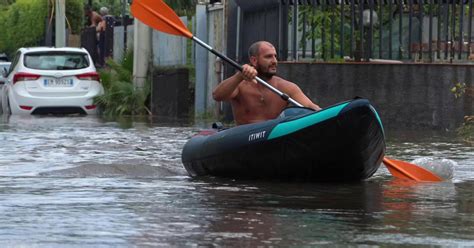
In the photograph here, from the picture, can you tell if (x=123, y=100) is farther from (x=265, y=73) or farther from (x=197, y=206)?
(x=197, y=206)

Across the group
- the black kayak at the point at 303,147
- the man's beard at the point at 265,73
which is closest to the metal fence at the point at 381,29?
the man's beard at the point at 265,73

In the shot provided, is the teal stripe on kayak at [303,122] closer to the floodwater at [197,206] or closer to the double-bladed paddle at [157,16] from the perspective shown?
the floodwater at [197,206]

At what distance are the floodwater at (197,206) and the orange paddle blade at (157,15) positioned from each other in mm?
1268

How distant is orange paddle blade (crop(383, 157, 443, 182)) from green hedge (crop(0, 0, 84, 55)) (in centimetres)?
3227

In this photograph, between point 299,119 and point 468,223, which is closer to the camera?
point 468,223

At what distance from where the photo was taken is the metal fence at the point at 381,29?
18.3 metres

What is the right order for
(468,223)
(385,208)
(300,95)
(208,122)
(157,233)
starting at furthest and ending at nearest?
(208,122), (300,95), (385,208), (468,223), (157,233)

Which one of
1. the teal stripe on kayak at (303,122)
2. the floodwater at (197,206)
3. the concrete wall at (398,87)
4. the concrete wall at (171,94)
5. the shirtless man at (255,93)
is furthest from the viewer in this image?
the concrete wall at (171,94)

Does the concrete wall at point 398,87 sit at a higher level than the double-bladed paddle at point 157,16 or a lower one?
lower

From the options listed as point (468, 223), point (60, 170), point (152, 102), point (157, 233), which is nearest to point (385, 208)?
point (468, 223)

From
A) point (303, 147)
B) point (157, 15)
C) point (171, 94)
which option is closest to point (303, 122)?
point (303, 147)

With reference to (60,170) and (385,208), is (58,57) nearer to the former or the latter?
(60,170)

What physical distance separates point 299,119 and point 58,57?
1440cm

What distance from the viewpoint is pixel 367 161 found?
A: 1056cm
